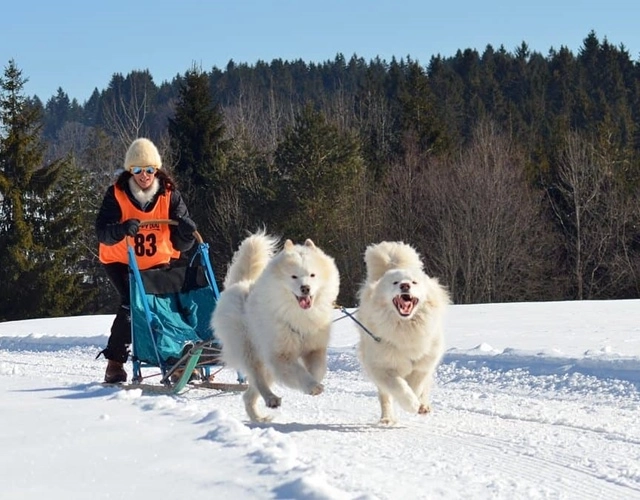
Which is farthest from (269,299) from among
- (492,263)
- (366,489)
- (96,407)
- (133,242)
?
(492,263)

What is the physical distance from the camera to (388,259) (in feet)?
18.8

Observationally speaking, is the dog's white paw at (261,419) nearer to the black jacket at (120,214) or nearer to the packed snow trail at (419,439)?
the packed snow trail at (419,439)

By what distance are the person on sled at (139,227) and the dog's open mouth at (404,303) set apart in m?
1.94

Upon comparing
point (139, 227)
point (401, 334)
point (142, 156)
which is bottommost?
point (401, 334)

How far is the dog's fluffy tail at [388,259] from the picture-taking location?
568cm

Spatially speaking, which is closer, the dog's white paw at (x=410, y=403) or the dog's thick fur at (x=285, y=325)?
the dog's white paw at (x=410, y=403)

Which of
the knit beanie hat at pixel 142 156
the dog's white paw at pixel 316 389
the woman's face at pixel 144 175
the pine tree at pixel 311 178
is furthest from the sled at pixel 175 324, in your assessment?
the pine tree at pixel 311 178

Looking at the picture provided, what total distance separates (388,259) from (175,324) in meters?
1.76

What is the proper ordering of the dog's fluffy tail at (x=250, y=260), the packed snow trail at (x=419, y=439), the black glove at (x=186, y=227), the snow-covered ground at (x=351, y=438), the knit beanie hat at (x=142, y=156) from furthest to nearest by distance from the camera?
the black glove at (x=186, y=227) → the knit beanie hat at (x=142, y=156) → the dog's fluffy tail at (x=250, y=260) → the packed snow trail at (x=419, y=439) → the snow-covered ground at (x=351, y=438)

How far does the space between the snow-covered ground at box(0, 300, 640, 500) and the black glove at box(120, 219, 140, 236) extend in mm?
1137

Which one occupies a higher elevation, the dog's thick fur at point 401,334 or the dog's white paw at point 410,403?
the dog's thick fur at point 401,334

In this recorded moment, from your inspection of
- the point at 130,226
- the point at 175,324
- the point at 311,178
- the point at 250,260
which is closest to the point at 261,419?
the point at 250,260

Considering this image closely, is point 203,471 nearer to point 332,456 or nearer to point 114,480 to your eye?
point 114,480

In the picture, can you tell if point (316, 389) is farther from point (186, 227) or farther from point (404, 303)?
point (186, 227)
